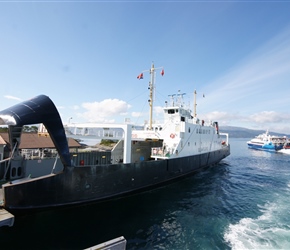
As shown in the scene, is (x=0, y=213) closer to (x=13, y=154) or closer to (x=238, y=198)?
(x=13, y=154)

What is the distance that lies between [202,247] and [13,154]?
1395 centimetres

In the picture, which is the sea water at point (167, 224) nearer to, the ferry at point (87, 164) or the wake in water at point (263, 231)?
the wake in water at point (263, 231)

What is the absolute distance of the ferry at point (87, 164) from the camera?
1064 cm

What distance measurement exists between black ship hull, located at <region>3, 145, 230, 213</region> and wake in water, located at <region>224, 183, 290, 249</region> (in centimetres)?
777

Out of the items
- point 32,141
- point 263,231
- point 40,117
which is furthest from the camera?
point 32,141

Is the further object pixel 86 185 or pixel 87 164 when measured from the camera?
pixel 87 164

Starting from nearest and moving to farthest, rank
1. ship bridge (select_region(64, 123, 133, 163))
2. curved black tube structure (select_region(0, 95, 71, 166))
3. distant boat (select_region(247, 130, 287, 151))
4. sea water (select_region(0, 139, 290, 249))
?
sea water (select_region(0, 139, 290, 249)), curved black tube structure (select_region(0, 95, 71, 166)), ship bridge (select_region(64, 123, 133, 163)), distant boat (select_region(247, 130, 287, 151))

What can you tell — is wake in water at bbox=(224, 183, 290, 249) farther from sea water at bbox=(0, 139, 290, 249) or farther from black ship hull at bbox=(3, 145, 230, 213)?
black ship hull at bbox=(3, 145, 230, 213)

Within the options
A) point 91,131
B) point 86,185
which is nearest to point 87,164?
point 91,131

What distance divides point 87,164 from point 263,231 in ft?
45.5

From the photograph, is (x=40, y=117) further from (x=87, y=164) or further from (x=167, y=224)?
(x=167, y=224)

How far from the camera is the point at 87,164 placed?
56.7 ft

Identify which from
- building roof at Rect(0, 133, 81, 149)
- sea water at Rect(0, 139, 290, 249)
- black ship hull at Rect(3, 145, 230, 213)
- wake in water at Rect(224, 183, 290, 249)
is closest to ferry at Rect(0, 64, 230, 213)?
black ship hull at Rect(3, 145, 230, 213)

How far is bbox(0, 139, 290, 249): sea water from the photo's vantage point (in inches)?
370
